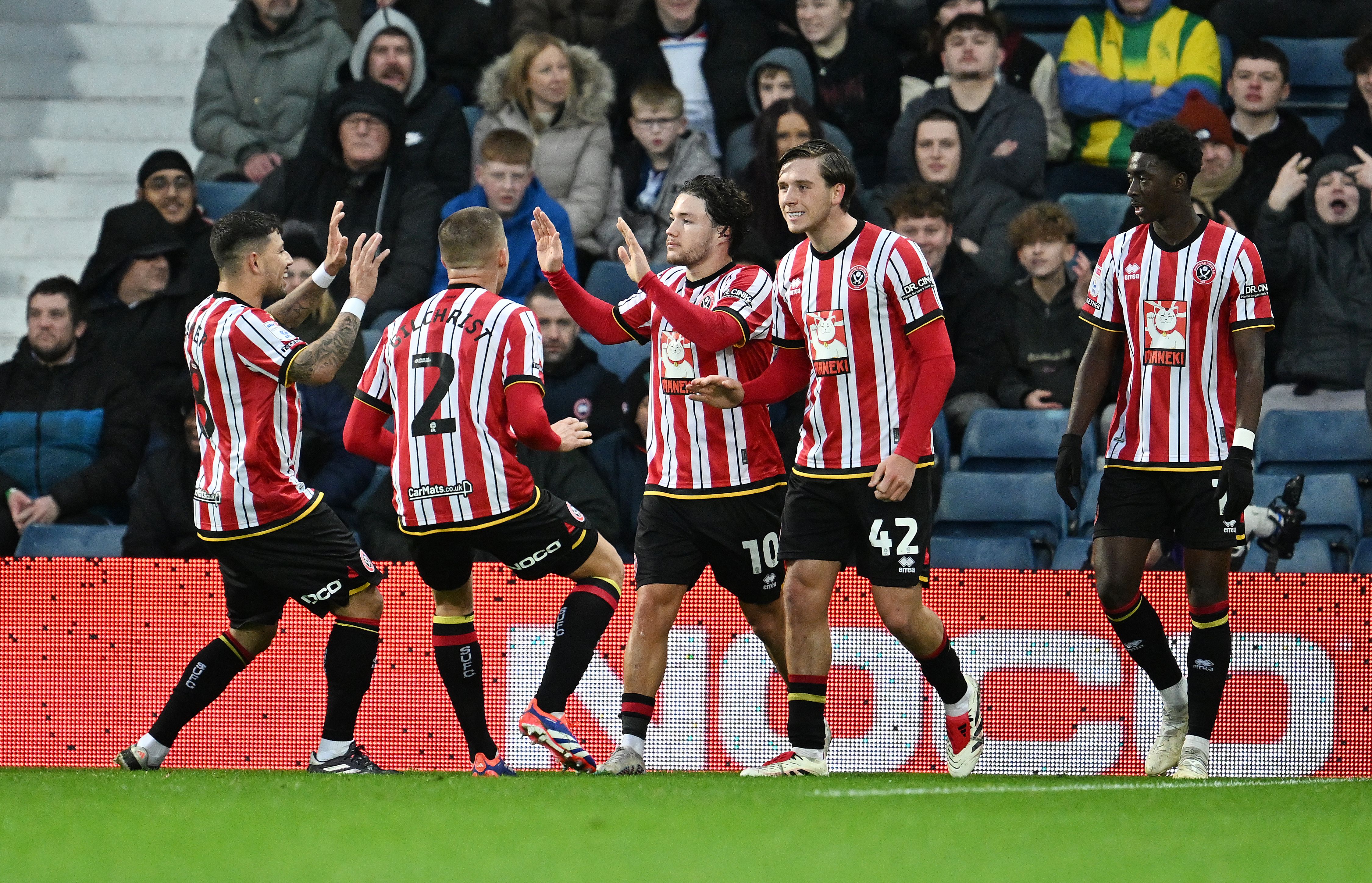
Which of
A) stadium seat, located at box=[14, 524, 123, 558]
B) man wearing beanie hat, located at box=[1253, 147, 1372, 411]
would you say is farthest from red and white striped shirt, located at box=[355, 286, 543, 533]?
man wearing beanie hat, located at box=[1253, 147, 1372, 411]

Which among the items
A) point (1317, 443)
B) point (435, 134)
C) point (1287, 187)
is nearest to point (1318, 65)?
point (1287, 187)

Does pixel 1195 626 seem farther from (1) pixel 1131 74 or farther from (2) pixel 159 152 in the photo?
(2) pixel 159 152

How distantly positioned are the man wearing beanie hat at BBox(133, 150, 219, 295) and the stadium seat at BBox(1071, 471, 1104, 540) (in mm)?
5310

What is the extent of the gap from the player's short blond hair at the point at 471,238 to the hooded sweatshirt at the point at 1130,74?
5720 millimetres

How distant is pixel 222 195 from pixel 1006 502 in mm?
5589

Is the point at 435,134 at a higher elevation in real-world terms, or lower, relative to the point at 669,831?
higher

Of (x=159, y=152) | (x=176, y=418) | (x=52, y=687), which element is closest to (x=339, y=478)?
(x=176, y=418)

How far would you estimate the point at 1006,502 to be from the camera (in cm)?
882

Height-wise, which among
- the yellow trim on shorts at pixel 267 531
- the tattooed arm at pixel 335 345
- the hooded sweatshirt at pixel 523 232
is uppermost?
the hooded sweatshirt at pixel 523 232

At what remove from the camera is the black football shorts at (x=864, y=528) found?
5.79m

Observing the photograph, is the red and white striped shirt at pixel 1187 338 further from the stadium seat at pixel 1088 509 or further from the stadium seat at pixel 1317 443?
the stadium seat at pixel 1317 443

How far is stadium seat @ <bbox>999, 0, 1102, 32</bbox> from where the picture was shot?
11.8 metres

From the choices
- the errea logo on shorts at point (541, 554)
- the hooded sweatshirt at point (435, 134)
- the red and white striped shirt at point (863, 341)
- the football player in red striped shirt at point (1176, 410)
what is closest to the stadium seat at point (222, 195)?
the hooded sweatshirt at point (435, 134)

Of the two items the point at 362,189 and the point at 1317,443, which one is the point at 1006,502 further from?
the point at 362,189
